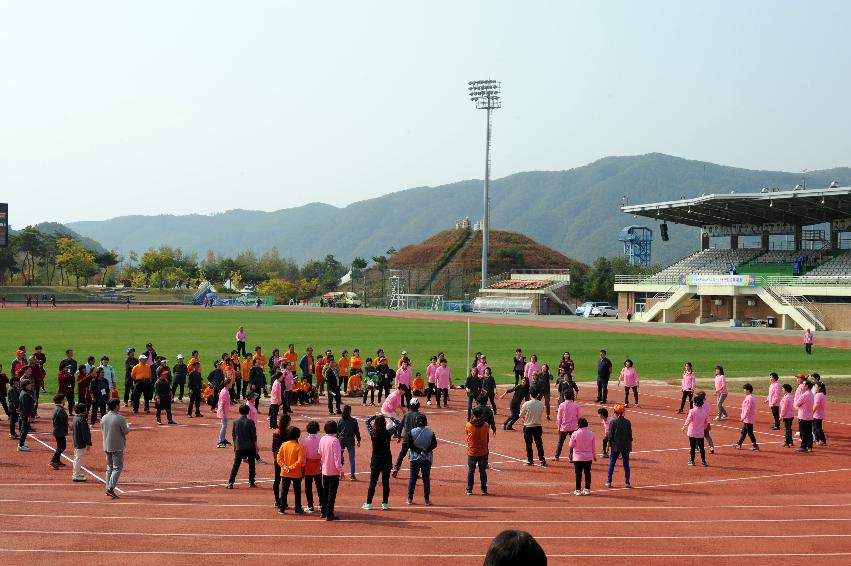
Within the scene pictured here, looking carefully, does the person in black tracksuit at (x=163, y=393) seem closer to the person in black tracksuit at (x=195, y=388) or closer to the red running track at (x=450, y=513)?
the person in black tracksuit at (x=195, y=388)

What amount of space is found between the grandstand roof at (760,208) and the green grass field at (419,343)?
58.3ft

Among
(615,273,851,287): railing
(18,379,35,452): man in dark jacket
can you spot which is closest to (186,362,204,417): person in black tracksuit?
(18,379,35,452): man in dark jacket

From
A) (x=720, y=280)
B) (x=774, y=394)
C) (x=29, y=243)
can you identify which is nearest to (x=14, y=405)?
(x=774, y=394)

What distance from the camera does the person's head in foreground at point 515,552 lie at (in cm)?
413

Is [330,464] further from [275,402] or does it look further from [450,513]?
[275,402]

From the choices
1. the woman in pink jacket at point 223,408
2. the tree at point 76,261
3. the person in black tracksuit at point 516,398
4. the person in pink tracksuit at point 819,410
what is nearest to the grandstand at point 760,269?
the person in pink tracksuit at point 819,410

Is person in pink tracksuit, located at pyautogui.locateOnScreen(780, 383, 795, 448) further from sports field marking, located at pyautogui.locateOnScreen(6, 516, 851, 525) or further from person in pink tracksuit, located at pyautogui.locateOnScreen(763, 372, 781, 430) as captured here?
sports field marking, located at pyautogui.locateOnScreen(6, 516, 851, 525)

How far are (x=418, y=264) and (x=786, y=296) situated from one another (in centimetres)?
9760

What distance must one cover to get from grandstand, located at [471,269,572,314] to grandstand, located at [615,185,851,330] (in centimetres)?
1377

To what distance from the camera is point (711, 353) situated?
44.6 meters

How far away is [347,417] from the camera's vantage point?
14883mm

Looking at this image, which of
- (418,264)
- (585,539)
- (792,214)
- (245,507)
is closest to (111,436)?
(245,507)

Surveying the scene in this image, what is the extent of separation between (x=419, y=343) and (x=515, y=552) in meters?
44.9

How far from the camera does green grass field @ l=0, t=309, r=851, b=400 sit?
3797 centimetres
